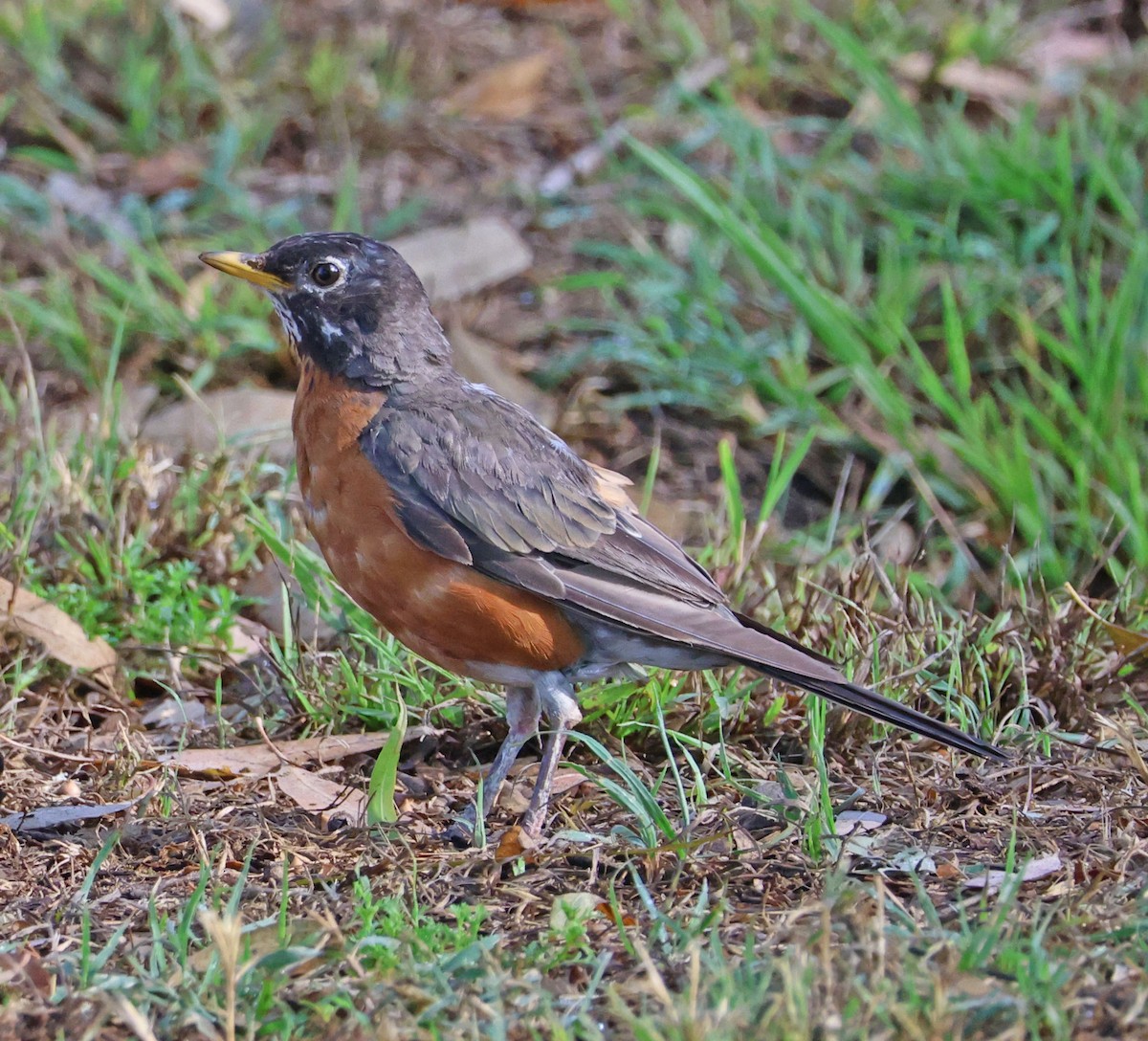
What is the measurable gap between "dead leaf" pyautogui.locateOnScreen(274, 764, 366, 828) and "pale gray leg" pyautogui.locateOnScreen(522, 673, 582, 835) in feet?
1.43

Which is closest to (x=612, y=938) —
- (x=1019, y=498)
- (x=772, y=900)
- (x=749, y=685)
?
(x=772, y=900)

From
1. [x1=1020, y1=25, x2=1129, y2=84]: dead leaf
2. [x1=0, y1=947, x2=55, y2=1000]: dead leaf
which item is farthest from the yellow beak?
[x1=1020, y1=25, x2=1129, y2=84]: dead leaf

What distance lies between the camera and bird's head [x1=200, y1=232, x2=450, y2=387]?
172 inches

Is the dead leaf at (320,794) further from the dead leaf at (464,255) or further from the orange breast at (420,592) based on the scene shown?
the dead leaf at (464,255)

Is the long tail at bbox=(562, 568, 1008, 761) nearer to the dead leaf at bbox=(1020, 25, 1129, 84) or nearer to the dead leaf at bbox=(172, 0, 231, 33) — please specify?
the dead leaf at bbox=(1020, 25, 1129, 84)

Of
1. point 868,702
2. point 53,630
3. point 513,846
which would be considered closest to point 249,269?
point 53,630

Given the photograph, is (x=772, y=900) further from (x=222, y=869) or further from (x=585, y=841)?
(x=222, y=869)

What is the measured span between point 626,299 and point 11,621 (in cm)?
352

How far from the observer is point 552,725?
159 inches

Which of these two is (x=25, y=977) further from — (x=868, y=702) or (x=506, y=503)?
(x=868, y=702)

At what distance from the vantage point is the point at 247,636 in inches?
191

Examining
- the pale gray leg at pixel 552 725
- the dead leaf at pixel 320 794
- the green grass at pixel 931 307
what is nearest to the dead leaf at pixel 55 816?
the dead leaf at pixel 320 794

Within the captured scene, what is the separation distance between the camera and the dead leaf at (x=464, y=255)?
703cm

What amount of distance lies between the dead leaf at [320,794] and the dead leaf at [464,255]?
3.21m
